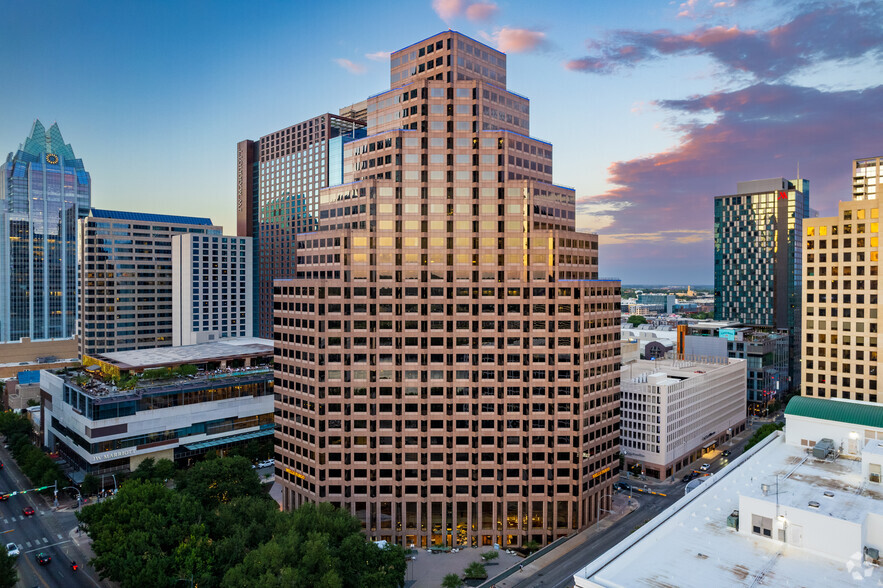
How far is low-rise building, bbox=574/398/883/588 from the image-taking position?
4834 centimetres

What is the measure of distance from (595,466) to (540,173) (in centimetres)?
6878

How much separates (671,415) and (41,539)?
153m

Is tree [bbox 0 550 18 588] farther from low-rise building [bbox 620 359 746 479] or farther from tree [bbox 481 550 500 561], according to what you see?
low-rise building [bbox 620 359 746 479]

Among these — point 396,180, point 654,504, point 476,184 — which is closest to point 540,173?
point 476,184

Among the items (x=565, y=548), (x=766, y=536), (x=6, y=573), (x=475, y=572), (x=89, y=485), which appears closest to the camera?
(x=766, y=536)

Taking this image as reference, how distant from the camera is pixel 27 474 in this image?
13275 centimetres

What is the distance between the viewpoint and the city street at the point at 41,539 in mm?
93125

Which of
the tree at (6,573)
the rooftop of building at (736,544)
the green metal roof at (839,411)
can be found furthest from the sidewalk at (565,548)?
the tree at (6,573)

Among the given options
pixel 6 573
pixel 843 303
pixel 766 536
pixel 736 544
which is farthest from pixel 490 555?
pixel 843 303

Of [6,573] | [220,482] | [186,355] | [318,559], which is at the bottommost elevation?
[6,573]

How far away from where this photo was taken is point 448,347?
11288 centimetres

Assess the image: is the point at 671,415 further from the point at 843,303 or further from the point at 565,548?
the point at 565,548

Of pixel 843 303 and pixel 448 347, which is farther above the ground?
pixel 843 303

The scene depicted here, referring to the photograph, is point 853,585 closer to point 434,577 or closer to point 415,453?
point 434,577
